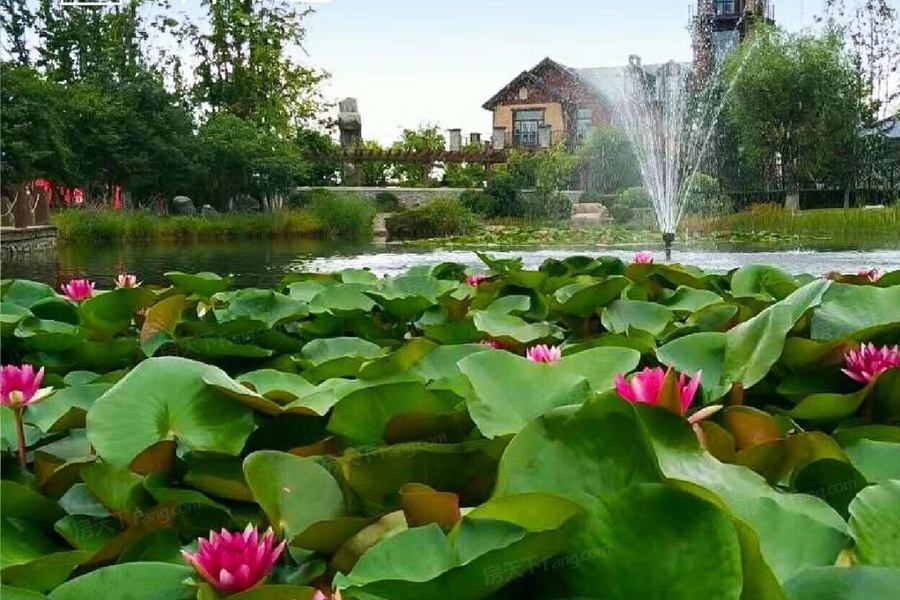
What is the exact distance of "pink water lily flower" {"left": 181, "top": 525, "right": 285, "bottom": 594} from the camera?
18.2 inches

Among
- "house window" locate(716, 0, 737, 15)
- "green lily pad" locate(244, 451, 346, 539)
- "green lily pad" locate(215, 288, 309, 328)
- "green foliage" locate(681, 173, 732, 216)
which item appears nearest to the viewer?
"green lily pad" locate(244, 451, 346, 539)

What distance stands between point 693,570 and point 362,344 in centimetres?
76

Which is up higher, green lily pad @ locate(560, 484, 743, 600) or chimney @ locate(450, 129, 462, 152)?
chimney @ locate(450, 129, 462, 152)

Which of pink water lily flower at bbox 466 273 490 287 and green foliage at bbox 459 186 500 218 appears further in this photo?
Result: green foliage at bbox 459 186 500 218

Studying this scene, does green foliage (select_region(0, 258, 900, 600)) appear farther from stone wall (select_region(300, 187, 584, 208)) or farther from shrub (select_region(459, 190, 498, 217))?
stone wall (select_region(300, 187, 584, 208))

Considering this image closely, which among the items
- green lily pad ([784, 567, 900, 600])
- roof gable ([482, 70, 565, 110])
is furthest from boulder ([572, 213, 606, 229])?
green lily pad ([784, 567, 900, 600])

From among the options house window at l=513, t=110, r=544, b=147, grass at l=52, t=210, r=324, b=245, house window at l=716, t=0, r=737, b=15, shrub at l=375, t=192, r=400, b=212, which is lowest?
grass at l=52, t=210, r=324, b=245

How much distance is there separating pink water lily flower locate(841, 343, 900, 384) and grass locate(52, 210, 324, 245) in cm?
1178

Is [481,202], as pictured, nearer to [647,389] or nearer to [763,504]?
[647,389]

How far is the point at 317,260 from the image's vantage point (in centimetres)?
803

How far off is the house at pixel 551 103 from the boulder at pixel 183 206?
1210 centimetres

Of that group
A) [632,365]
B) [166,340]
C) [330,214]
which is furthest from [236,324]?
[330,214]

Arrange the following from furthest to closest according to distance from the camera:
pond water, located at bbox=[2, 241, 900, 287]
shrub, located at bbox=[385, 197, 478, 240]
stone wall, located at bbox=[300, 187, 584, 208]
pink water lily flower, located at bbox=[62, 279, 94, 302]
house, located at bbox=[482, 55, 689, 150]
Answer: house, located at bbox=[482, 55, 689, 150], stone wall, located at bbox=[300, 187, 584, 208], shrub, located at bbox=[385, 197, 478, 240], pond water, located at bbox=[2, 241, 900, 287], pink water lily flower, located at bbox=[62, 279, 94, 302]

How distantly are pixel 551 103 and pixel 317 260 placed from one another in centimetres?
2017
